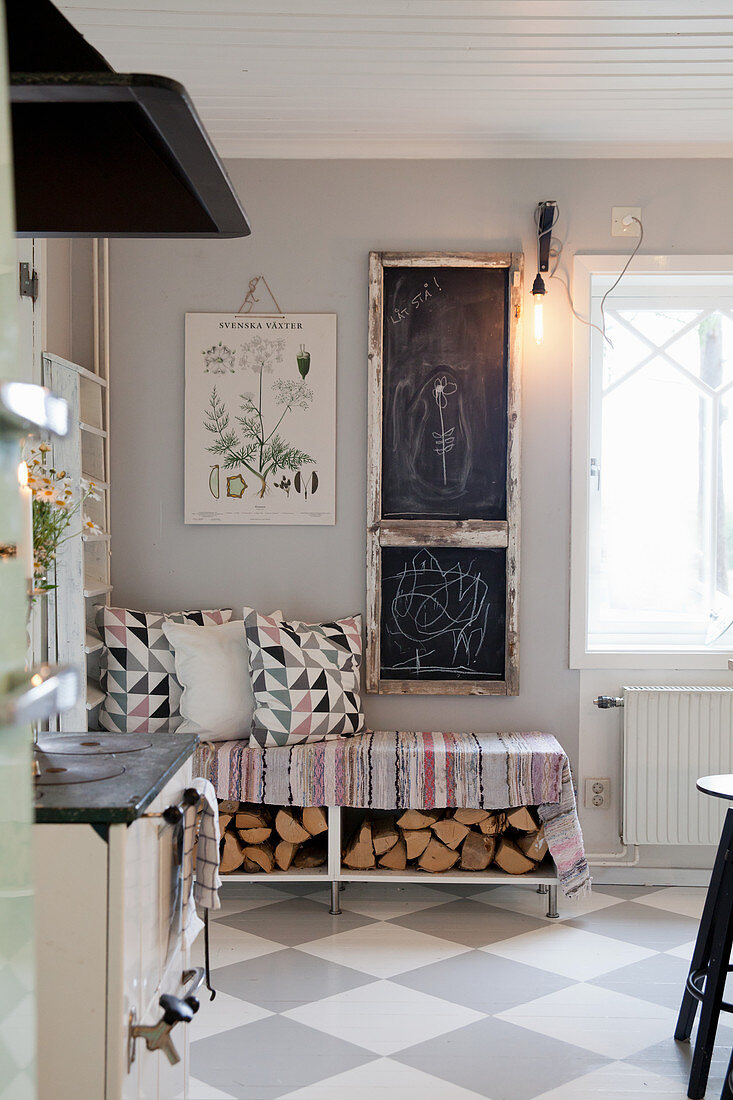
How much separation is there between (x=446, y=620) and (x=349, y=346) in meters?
1.11

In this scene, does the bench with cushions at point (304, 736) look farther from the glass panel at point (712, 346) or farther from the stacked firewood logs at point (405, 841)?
the glass panel at point (712, 346)

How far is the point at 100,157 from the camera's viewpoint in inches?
53.2

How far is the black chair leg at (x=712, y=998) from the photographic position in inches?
90.0

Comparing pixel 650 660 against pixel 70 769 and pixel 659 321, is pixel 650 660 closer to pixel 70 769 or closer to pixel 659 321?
pixel 659 321

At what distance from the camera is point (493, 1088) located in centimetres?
232

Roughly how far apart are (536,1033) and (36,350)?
96.9 inches

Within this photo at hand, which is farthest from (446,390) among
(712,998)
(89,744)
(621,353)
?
(89,744)

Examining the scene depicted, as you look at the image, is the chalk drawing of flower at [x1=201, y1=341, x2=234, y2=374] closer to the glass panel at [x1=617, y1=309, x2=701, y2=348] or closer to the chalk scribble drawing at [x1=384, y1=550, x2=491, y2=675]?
the chalk scribble drawing at [x1=384, y1=550, x2=491, y2=675]

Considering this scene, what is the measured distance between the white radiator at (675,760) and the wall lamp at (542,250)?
1.43 m

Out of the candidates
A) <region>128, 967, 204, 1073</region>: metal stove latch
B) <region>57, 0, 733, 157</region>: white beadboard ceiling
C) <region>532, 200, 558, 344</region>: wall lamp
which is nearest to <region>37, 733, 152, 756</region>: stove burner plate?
<region>128, 967, 204, 1073</region>: metal stove latch

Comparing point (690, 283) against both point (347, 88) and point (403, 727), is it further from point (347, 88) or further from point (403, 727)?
point (403, 727)

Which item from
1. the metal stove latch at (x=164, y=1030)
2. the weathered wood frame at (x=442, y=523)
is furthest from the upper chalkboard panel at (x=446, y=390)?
the metal stove latch at (x=164, y=1030)

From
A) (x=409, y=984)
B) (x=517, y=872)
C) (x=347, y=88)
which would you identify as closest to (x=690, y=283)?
(x=347, y=88)

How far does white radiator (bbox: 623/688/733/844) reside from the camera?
3693mm
